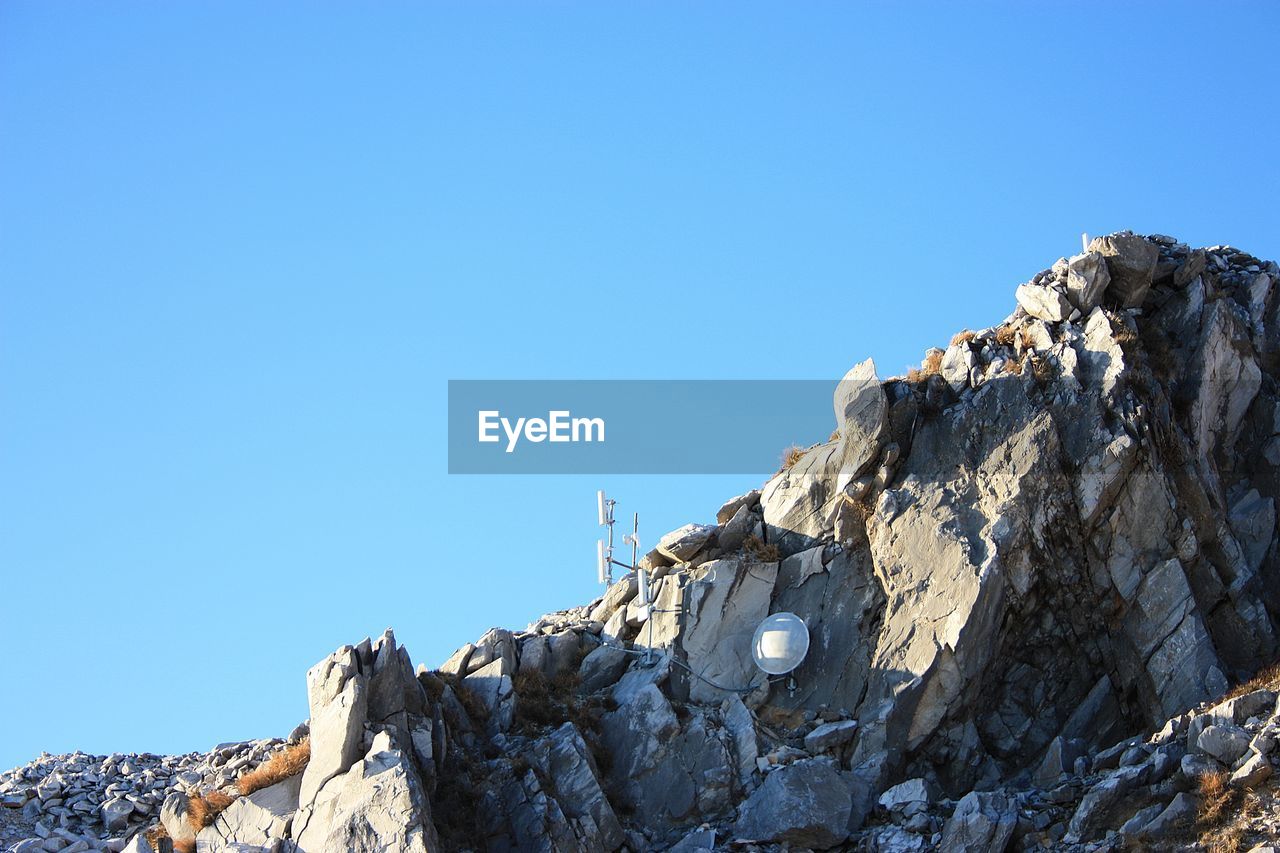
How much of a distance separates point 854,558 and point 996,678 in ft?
12.9

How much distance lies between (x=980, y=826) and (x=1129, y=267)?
14.1 meters

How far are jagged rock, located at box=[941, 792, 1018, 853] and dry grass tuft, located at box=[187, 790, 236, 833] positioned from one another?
13.2m

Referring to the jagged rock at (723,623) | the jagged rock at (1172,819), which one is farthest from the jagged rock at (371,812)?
the jagged rock at (1172,819)

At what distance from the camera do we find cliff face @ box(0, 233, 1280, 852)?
28.3 m

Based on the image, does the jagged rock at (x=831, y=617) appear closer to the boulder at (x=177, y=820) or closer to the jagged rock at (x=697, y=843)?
the jagged rock at (x=697, y=843)

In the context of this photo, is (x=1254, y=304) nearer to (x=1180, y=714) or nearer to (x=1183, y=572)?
(x=1183, y=572)

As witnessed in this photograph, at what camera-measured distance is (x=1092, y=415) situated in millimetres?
33062

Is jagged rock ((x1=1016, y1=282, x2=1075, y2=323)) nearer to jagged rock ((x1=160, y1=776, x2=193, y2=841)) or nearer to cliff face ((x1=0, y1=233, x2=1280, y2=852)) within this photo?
cliff face ((x1=0, y1=233, x2=1280, y2=852))

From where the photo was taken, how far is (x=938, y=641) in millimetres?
31391

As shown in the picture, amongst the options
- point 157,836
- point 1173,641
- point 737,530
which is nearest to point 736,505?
point 737,530

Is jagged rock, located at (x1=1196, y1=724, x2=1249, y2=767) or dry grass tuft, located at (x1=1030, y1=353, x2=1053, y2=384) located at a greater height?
dry grass tuft, located at (x1=1030, y1=353, x2=1053, y2=384)

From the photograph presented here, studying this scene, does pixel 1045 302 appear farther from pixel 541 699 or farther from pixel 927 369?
pixel 541 699

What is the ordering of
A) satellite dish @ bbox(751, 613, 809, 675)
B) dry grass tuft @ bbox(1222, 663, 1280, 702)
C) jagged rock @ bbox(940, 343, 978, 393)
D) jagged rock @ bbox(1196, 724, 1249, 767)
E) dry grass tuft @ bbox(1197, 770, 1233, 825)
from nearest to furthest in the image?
1. dry grass tuft @ bbox(1197, 770, 1233, 825)
2. jagged rock @ bbox(1196, 724, 1249, 767)
3. dry grass tuft @ bbox(1222, 663, 1280, 702)
4. satellite dish @ bbox(751, 613, 809, 675)
5. jagged rock @ bbox(940, 343, 978, 393)

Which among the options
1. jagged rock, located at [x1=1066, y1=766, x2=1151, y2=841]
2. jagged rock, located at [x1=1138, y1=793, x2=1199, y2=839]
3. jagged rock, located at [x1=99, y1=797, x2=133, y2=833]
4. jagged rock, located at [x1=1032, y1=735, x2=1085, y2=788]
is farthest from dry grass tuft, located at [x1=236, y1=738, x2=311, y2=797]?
jagged rock, located at [x1=1138, y1=793, x2=1199, y2=839]
